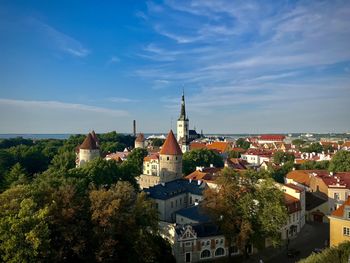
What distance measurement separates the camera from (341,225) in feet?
90.6

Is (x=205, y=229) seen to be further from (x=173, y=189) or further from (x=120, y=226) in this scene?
(x=173, y=189)

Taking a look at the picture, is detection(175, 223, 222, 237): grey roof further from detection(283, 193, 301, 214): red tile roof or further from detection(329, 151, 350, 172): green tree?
detection(329, 151, 350, 172): green tree

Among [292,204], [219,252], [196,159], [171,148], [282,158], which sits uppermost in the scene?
[171,148]

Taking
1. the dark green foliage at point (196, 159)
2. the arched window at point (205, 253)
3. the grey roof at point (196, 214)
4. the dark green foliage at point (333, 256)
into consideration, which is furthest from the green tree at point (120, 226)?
the dark green foliage at point (196, 159)

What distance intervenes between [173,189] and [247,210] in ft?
41.9

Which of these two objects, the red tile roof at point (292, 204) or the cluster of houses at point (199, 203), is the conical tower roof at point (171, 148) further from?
the red tile roof at point (292, 204)

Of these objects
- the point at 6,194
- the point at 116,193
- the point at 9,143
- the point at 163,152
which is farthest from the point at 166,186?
the point at 9,143

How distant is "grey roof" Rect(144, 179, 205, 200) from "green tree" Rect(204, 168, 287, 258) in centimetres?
916

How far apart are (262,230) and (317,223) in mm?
15744

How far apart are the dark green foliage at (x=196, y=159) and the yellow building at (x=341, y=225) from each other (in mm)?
29998

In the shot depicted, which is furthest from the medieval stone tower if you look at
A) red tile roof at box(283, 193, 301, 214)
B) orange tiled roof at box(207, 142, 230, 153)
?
orange tiled roof at box(207, 142, 230, 153)

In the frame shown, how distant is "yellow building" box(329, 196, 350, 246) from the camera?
27281 millimetres

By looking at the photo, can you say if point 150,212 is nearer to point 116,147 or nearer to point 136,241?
point 136,241

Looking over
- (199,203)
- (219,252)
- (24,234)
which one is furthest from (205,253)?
(24,234)
